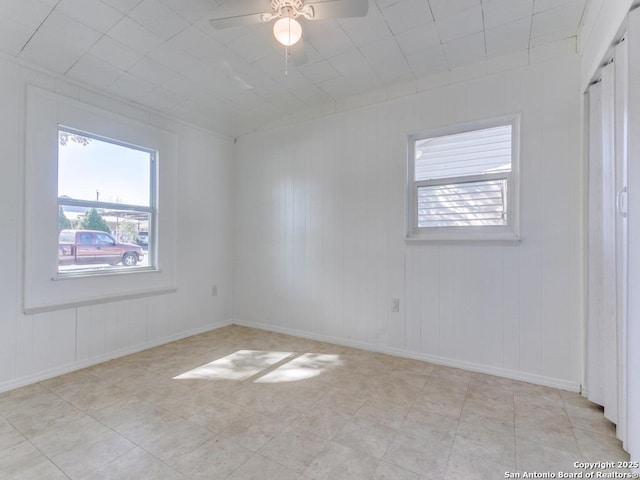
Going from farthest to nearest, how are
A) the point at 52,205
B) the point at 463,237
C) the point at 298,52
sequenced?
1. the point at 463,237
2. the point at 52,205
3. the point at 298,52

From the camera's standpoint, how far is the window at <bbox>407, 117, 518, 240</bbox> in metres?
2.51

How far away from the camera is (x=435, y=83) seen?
→ 274 cm

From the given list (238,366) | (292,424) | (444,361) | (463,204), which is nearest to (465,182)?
(463,204)

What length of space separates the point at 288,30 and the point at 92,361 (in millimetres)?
3078

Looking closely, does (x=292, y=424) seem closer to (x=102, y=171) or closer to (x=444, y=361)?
(x=444, y=361)

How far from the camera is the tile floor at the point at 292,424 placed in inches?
58.2

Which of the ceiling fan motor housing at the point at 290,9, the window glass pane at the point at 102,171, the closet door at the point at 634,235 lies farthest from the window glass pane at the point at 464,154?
the window glass pane at the point at 102,171

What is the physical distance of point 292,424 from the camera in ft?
5.97

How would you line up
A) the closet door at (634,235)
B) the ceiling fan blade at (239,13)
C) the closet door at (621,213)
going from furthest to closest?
the ceiling fan blade at (239,13) < the closet door at (621,213) < the closet door at (634,235)

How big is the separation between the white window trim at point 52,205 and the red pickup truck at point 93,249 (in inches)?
3.4

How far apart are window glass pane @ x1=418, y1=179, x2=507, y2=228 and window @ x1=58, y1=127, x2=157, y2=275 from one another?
2.82 metres

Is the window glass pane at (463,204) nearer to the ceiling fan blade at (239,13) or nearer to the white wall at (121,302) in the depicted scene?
the ceiling fan blade at (239,13)

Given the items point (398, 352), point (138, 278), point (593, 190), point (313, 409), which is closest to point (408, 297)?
point (398, 352)

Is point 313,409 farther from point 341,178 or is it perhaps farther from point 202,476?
point 341,178
